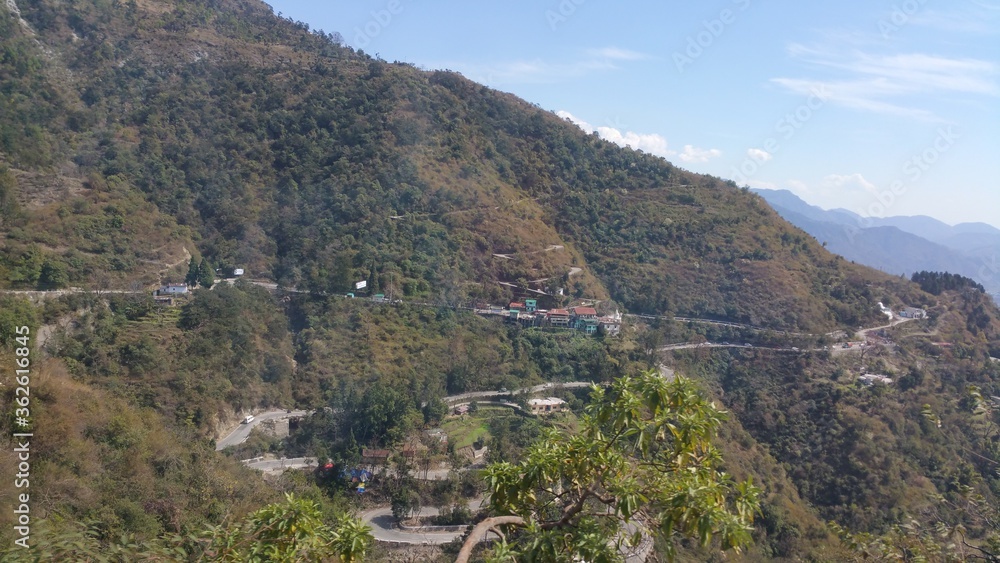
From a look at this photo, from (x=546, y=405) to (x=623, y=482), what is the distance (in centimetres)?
1456

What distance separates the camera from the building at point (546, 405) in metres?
16.3

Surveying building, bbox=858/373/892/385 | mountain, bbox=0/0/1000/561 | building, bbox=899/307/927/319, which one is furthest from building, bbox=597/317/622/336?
building, bbox=899/307/927/319

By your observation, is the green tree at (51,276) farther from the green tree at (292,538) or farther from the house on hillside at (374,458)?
the green tree at (292,538)

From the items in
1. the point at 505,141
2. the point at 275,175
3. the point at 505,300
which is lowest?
the point at 505,300

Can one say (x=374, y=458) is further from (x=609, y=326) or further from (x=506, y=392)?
(x=609, y=326)

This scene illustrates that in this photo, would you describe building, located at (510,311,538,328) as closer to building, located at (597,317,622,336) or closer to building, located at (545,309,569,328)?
building, located at (545,309,569,328)

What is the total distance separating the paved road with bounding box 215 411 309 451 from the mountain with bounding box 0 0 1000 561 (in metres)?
0.28

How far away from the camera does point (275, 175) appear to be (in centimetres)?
2352

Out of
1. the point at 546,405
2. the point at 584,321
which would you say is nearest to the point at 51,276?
the point at 546,405

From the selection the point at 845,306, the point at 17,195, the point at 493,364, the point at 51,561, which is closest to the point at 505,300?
the point at 493,364

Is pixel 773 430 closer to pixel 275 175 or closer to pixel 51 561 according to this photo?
pixel 51 561

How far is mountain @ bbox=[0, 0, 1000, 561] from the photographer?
38.8ft

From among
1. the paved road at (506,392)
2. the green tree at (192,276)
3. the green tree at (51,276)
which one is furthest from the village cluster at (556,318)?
the green tree at (51,276)

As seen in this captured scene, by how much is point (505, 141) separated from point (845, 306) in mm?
17740
